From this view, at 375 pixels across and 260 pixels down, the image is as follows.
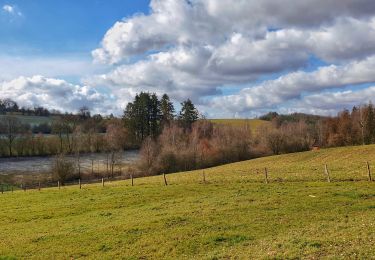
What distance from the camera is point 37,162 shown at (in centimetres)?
11731

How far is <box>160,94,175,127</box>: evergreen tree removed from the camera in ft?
504

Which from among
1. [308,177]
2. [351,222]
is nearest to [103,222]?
[351,222]

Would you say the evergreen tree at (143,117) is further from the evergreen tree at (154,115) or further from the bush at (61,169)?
the bush at (61,169)

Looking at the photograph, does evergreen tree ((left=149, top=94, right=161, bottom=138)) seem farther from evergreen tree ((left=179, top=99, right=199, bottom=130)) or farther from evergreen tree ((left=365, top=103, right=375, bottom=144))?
evergreen tree ((left=365, top=103, right=375, bottom=144))

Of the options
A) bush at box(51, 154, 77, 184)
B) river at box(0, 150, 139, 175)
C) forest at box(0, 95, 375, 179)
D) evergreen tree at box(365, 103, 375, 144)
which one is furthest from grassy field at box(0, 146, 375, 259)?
evergreen tree at box(365, 103, 375, 144)

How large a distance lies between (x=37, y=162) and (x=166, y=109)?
54263 millimetres

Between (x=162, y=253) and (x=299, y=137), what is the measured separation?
103857 mm

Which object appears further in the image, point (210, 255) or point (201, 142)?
point (201, 142)

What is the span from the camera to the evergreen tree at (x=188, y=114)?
150m

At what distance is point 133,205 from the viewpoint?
109 feet

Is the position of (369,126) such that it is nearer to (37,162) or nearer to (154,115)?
(154,115)

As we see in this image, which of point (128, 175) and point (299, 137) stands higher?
point (299, 137)

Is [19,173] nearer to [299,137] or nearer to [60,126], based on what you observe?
[60,126]

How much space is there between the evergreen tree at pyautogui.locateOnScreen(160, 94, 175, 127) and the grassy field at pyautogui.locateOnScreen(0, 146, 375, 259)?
371ft
